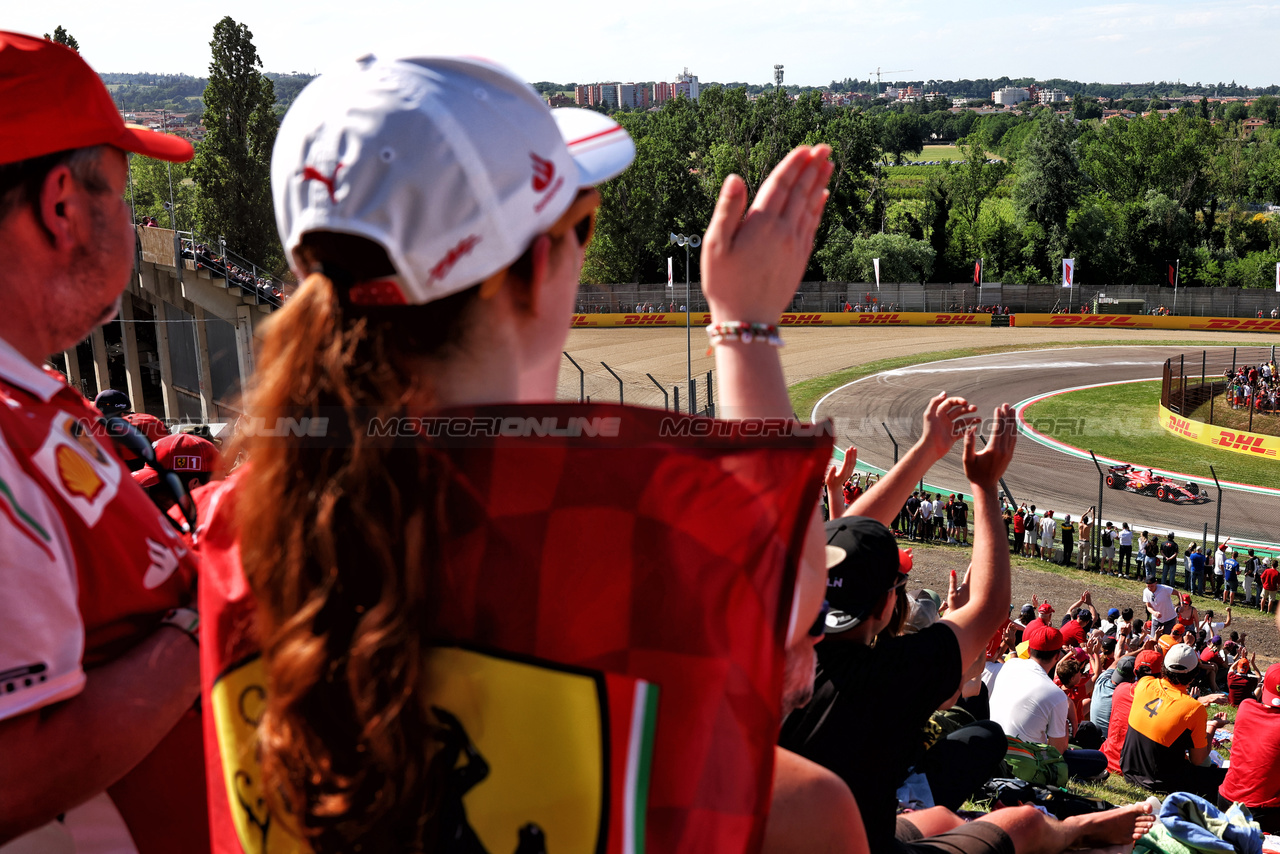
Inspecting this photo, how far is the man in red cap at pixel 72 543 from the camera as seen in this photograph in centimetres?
134

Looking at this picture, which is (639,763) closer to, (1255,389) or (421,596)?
(421,596)

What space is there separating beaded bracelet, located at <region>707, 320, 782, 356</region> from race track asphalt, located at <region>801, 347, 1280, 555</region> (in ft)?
75.7

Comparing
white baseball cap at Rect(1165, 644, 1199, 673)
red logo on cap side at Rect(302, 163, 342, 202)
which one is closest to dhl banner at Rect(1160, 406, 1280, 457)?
white baseball cap at Rect(1165, 644, 1199, 673)

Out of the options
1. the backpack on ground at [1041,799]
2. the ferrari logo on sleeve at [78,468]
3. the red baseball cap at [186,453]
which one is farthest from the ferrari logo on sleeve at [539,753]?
the backpack on ground at [1041,799]

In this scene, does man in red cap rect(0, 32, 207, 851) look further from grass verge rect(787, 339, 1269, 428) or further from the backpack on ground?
grass verge rect(787, 339, 1269, 428)

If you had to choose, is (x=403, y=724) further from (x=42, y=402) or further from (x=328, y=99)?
(x=42, y=402)

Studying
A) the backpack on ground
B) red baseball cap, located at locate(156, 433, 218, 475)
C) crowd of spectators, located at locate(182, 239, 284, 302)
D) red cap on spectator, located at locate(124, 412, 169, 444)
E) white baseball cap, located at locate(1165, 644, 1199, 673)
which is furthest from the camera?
crowd of spectators, located at locate(182, 239, 284, 302)

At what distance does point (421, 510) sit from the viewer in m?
1.12

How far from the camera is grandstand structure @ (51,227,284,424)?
28.0 metres

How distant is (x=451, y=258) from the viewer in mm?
Answer: 1170

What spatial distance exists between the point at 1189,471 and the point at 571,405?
30528 mm

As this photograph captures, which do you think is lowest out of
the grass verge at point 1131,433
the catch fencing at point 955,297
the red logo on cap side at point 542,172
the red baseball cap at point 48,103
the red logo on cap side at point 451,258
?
the grass verge at point 1131,433

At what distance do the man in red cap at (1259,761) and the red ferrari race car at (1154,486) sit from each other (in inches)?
844

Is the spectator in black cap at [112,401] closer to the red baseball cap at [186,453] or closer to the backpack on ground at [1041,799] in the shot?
the red baseball cap at [186,453]
